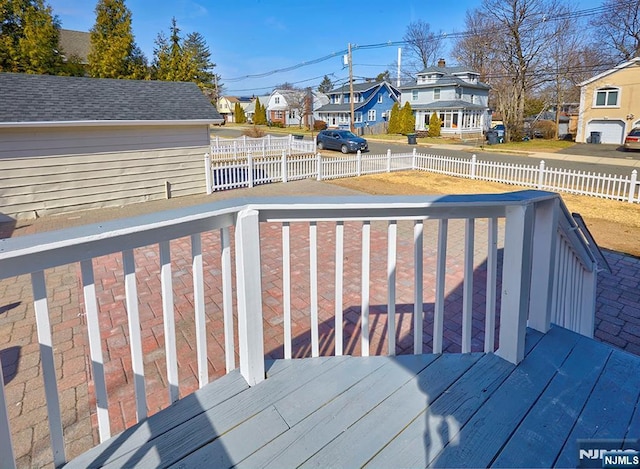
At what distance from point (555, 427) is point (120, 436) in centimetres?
179

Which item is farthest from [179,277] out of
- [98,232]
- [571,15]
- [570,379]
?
[571,15]

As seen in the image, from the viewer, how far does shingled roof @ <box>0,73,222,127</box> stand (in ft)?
28.6

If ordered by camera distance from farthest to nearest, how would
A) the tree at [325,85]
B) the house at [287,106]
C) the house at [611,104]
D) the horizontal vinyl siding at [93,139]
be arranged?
the tree at [325,85], the house at [287,106], the house at [611,104], the horizontal vinyl siding at [93,139]

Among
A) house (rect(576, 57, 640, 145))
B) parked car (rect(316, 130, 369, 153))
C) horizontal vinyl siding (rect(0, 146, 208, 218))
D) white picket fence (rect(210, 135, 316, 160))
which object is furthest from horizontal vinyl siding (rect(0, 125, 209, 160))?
house (rect(576, 57, 640, 145))

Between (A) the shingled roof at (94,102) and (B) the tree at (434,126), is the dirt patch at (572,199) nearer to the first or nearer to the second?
(A) the shingled roof at (94,102)

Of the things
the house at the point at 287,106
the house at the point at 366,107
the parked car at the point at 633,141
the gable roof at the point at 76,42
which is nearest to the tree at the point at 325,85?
the house at the point at 287,106

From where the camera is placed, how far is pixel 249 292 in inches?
68.1

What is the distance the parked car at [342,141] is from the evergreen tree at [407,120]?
1251 cm

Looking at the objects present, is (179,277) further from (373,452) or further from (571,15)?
(571,15)

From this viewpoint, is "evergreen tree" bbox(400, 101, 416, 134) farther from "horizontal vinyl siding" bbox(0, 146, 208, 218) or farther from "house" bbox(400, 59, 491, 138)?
"horizontal vinyl siding" bbox(0, 146, 208, 218)

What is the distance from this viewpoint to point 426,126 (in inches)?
1410

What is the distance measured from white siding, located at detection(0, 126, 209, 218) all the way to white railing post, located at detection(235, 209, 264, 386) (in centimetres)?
938

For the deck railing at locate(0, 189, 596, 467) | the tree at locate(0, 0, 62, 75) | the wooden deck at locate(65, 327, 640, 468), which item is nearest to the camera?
the deck railing at locate(0, 189, 596, 467)

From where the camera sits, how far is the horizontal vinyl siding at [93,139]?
851 cm
